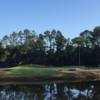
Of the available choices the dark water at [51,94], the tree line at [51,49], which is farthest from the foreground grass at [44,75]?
the tree line at [51,49]

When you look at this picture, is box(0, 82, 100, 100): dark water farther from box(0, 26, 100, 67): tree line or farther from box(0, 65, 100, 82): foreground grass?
box(0, 26, 100, 67): tree line

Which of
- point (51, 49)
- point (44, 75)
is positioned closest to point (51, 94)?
point (44, 75)

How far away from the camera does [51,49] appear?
13050cm

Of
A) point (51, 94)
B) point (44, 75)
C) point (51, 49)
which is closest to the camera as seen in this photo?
point (51, 94)

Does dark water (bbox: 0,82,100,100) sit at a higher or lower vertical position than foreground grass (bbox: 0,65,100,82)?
lower

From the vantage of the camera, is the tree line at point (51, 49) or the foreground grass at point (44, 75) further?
the tree line at point (51, 49)

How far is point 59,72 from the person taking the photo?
6944 cm

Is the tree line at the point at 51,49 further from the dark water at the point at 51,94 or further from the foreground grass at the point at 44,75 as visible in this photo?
the dark water at the point at 51,94

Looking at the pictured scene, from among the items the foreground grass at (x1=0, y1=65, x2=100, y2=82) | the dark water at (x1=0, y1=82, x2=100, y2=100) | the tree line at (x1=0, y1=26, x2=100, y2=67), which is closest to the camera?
the dark water at (x1=0, y1=82, x2=100, y2=100)

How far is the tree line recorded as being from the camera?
123 metres

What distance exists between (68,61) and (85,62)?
17.2 ft

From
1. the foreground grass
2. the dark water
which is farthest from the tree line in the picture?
the dark water

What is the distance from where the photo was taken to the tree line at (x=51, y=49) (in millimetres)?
122938

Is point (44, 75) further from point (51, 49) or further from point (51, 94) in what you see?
point (51, 49)
